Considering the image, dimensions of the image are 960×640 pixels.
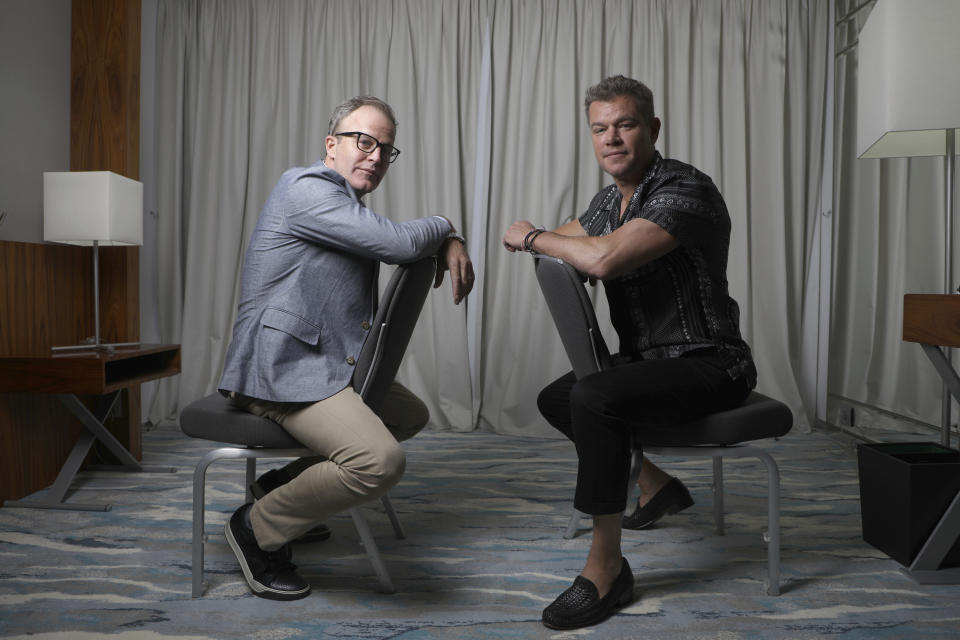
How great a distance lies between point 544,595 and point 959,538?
3.51 feet

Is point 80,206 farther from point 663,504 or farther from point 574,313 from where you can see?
point 663,504

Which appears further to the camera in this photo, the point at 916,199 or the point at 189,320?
the point at 189,320

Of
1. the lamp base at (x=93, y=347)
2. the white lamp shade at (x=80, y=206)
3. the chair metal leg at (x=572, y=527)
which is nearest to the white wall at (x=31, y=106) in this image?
the white lamp shade at (x=80, y=206)

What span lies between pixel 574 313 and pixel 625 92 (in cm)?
63

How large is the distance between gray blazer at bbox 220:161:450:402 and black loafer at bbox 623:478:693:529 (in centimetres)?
107

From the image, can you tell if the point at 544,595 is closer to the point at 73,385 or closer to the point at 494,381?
the point at 73,385

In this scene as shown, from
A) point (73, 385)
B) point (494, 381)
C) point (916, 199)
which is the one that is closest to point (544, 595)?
point (73, 385)

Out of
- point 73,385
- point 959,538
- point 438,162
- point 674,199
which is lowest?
point 959,538

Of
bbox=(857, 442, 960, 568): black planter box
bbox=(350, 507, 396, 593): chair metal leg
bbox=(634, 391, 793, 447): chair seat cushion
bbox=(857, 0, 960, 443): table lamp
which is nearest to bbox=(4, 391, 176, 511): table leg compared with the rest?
bbox=(350, 507, 396, 593): chair metal leg

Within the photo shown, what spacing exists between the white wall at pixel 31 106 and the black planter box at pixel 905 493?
3076mm

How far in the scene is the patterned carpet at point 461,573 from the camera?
155 centimetres

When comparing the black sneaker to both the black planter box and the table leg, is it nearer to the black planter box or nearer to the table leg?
the table leg

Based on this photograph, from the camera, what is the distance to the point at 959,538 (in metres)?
1.82

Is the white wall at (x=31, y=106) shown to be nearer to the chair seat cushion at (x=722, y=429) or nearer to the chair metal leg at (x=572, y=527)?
the chair metal leg at (x=572, y=527)
